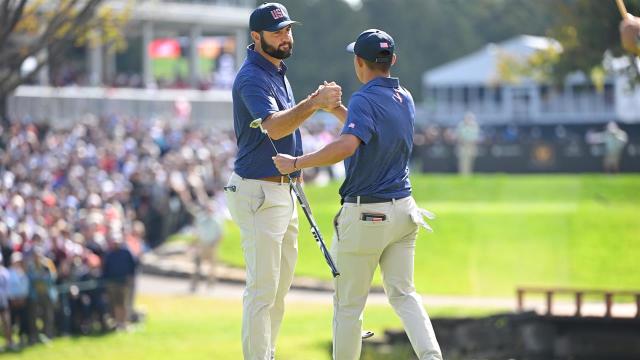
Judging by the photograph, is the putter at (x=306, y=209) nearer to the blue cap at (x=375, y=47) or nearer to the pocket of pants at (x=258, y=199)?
the pocket of pants at (x=258, y=199)

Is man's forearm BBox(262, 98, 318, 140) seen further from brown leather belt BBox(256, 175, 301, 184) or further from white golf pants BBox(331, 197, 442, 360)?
white golf pants BBox(331, 197, 442, 360)

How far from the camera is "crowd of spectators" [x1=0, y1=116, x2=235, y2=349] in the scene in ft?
62.4

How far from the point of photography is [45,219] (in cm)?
2233

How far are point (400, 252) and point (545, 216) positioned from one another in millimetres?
24389

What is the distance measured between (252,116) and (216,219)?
19.9 meters

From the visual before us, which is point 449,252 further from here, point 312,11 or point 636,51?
point 312,11

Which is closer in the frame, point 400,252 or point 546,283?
point 400,252

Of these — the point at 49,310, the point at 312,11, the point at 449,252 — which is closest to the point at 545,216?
the point at 449,252

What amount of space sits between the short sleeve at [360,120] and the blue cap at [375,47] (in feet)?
0.96

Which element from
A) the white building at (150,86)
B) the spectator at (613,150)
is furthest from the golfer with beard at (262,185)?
the spectator at (613,150)

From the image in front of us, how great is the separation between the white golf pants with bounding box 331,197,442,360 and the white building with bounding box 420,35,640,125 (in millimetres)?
59583

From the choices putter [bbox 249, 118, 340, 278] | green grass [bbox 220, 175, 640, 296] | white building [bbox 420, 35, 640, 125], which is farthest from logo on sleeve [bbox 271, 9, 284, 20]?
white building [bbox 420, 35, 640, 125]

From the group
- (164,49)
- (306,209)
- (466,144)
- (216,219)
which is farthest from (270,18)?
(164,49)

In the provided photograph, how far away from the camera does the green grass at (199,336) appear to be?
1717 cm
